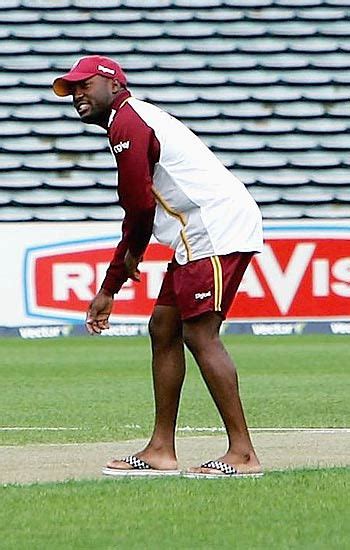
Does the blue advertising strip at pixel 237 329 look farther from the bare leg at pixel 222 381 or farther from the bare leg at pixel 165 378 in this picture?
the bare leg at pixel 222 381

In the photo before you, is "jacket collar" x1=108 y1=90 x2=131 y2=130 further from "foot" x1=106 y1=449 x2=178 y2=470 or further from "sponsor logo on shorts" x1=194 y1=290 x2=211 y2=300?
"foot" x1=106 y1=449 x2=178 y2=470

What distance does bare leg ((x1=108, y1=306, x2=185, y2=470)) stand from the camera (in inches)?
286

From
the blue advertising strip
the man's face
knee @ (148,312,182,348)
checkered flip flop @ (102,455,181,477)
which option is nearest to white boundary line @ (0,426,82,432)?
checkered flip flop @ (102,455,181,477)

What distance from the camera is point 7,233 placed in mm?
17312

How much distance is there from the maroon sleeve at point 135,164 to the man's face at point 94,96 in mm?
132

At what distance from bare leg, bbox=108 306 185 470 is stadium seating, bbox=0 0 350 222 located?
1339 centimetres

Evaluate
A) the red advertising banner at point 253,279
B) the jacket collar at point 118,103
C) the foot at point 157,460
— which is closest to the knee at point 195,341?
the foot at point 157,460

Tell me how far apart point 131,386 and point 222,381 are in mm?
5865

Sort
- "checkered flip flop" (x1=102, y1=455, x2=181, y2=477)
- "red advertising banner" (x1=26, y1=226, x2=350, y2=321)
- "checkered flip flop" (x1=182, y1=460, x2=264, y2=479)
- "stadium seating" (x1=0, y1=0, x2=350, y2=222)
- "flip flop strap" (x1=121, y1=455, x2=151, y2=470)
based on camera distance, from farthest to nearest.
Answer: "stadium seating" (x1=0, y1=0, x2=350, y2=222), "red advertising banner" (x1=26, y1=226, x2=350, y2=321), "flip flop strap" (x1=121, y1=455, x2=151, y2=470), "checkered flip flop" (x1=102, y1=455, x2=181, y2=477), "checkered flip flop" (x1=182, y1=460, x2=264, y2=479)

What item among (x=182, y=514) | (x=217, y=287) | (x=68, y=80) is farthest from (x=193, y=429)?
(x=182, y=514)

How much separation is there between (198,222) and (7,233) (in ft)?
34.6

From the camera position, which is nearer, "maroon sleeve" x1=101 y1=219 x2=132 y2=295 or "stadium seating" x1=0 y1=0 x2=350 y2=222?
"maroon sleeve" x1=101 y1=219 x2=132 y2=295

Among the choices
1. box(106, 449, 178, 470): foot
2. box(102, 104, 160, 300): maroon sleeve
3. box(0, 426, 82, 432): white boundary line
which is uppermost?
box(102, 104, 160, 300): maroon sleeve

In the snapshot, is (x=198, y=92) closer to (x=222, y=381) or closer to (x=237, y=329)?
(x=237, y=329)
